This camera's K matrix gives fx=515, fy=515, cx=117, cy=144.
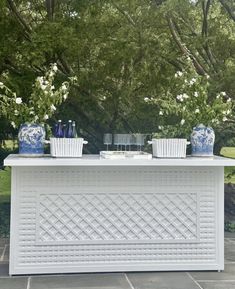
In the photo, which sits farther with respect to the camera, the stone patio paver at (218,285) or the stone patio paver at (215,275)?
the stone patio paver at (215,275)

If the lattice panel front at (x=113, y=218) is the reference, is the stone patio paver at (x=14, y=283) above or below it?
below

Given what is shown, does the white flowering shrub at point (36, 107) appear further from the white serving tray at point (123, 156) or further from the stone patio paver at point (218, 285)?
the stone patio paver at point (218, 285)

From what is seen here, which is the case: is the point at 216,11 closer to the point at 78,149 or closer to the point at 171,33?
the point at 171,33

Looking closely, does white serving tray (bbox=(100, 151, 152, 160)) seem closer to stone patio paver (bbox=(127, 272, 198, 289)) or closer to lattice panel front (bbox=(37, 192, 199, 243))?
lattice panel front (bbox=(37, 192, 199, 243))

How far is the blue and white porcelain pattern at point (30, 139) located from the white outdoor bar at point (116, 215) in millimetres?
107

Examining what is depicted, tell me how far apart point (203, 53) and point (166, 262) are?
3.45 m

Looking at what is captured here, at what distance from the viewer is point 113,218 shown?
13.8ft

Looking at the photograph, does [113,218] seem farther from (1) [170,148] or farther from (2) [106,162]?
(1) [170,148]

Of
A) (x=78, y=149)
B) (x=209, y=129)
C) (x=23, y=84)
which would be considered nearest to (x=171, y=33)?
(x=23, y=84)

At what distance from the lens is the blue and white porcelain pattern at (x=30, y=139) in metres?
4.20

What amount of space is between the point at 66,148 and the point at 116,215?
0.68 metres

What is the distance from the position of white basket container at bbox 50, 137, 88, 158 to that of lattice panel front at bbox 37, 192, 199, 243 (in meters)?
0.32

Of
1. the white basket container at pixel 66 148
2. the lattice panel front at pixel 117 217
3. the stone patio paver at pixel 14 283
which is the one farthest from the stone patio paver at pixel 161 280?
the white basket container at pixel 66 148

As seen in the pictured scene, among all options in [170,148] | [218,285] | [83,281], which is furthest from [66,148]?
[218,285]
